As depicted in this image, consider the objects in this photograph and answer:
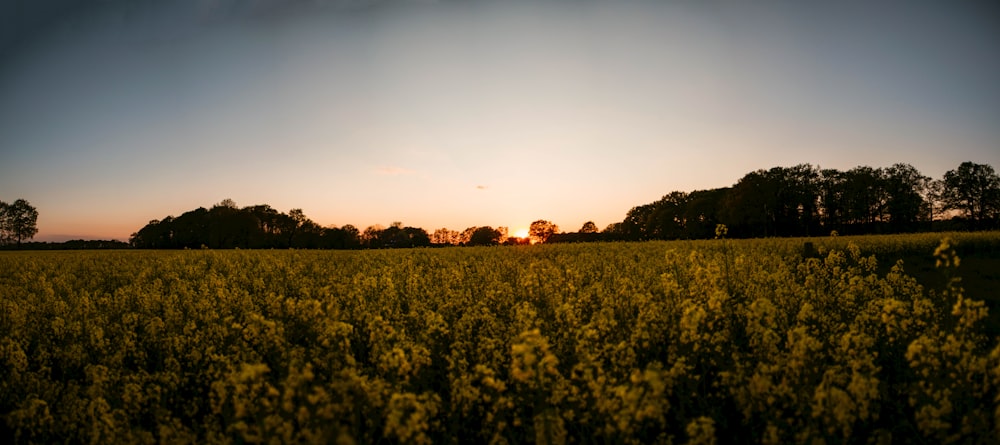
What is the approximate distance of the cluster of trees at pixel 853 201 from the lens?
71.1 metres

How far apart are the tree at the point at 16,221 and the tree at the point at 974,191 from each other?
509ft

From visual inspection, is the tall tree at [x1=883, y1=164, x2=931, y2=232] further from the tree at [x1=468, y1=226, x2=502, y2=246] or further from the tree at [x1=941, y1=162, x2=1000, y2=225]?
the tree at [x1=468, y1=226, x2=502, y2=246]

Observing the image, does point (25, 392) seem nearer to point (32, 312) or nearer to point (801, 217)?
point (32, 312)

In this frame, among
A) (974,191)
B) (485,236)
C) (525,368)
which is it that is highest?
(974,191)

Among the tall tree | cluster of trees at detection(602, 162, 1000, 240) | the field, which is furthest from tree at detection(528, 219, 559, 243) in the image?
the field

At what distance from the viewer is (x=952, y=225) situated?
7112cm

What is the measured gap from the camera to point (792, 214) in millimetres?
76062

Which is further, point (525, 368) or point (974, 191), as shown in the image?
point (974, 191)

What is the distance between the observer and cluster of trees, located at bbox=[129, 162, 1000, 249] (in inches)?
2793

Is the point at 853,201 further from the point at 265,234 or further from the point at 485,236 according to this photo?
the point at 265,234

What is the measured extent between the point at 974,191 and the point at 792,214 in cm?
2504

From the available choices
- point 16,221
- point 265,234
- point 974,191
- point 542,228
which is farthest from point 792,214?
point 16,221

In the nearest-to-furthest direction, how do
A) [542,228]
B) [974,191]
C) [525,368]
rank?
[525,368] → [974,191] → [542,228]

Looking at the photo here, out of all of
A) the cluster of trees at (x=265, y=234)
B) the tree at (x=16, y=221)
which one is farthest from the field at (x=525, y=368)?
the tree at (x=16, y=221)
